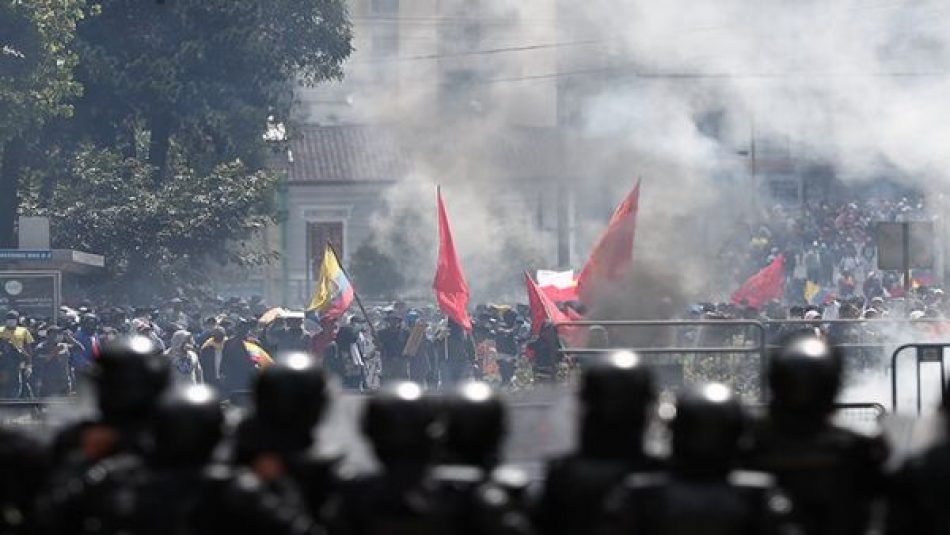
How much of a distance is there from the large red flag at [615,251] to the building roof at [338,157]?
141ft

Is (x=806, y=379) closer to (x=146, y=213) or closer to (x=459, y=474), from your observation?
(x=459, y=474)

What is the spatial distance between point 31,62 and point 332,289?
9.12 m

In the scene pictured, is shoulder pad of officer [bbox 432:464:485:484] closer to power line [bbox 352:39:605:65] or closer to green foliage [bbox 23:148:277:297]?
green foliage [bbox 23:148:277:297]

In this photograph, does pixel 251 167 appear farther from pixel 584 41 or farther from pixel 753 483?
pixel 753 483

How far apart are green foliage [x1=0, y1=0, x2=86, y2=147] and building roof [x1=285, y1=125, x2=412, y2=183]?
3151cm

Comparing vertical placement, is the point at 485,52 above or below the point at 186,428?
above

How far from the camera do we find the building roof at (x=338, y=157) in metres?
68.9

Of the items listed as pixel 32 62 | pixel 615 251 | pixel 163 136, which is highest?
pixel 32 62

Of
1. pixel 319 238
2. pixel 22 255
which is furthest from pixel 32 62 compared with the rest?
pixel 319 238

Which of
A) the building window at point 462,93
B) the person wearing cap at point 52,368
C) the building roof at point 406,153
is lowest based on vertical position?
the person wearing cap at point 52,368

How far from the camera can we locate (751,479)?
5855 mm

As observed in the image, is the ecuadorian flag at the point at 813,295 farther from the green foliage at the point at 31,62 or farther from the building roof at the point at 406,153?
the building roof at the point at 406,153

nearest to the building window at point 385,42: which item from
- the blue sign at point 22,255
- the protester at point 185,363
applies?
the blue sign at point 22,255

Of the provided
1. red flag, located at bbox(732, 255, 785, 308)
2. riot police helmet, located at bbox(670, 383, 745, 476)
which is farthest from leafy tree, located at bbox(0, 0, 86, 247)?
riot police helmet, located at bbox(670, 383, 745, 476)
